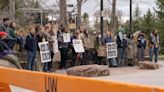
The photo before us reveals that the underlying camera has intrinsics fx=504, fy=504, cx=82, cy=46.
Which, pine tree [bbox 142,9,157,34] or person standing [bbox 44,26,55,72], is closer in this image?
person standing [bbox 44,26,55,72]

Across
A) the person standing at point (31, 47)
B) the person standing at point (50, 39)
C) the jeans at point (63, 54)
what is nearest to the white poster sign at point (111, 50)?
the jeans at point (63, 54)

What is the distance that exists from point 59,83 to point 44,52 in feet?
39.1

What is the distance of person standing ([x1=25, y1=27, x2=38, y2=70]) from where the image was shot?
18453 mm

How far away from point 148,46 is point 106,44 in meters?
4.94

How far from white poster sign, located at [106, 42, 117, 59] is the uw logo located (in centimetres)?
1521

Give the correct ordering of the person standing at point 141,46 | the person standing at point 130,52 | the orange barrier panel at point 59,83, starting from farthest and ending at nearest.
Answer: the person standing at point 141,46 → the person standing at point 130,52 → the orange barrier panel at point 59,83

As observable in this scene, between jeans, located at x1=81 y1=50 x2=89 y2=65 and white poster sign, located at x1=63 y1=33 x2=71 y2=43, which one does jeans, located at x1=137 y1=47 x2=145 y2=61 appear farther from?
white poster sign, located at x1=63 y1=33 x2=71 y2=43

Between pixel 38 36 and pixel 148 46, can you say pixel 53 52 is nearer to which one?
pixel 38 36

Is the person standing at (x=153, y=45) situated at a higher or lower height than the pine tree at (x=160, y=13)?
lower

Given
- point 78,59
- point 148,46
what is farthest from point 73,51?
point 148,46

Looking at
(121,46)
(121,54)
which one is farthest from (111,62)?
(121,46)

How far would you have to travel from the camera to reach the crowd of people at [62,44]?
17438 mm

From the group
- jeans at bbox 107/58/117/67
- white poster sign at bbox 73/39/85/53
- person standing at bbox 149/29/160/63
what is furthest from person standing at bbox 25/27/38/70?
person standing at bbox 149/29/160/63

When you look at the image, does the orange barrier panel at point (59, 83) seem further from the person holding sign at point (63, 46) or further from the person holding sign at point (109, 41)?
the person holding sign at point (109, 41)
